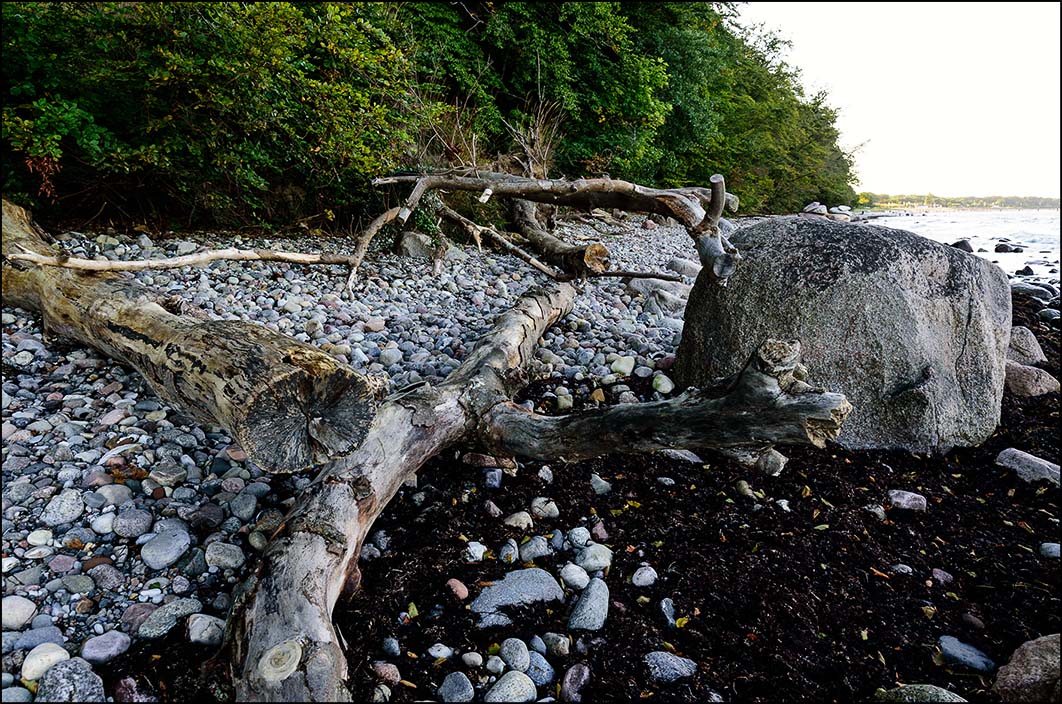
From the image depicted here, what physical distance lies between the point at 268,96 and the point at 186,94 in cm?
70

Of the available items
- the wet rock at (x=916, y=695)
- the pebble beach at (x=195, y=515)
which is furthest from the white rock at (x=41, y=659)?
the wet rock at (x=916, y=695)

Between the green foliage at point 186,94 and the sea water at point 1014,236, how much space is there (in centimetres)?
581

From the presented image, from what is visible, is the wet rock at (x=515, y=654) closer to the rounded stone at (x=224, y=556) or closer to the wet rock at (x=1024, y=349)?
the rounded stone at (x=224, y=556)

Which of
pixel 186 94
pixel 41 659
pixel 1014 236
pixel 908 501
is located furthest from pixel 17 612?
pixel 1014 236

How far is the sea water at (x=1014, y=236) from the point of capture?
11445 mm

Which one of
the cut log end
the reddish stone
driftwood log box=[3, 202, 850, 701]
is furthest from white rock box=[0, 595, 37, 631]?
the reddish stone

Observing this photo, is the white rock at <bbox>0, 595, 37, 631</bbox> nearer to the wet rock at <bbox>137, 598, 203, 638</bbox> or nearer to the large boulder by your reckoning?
the wet rock at <bbox>137, 598, 203, 638</bbox>

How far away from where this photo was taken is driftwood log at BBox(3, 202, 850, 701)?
1668 millimetres

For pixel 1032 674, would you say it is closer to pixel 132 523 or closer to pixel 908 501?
pixel 908 501

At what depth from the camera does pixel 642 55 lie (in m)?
11.1

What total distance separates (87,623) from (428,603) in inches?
41.3

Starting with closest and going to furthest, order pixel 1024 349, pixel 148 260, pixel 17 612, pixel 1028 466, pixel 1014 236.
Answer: pixel 17 612
pixel 1028 466
pixel 148 260
pixel 1024 349
pixel 1014 236

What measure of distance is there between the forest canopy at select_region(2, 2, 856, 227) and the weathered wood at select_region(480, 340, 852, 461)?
3.60 meters

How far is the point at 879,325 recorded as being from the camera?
10.3 ft
